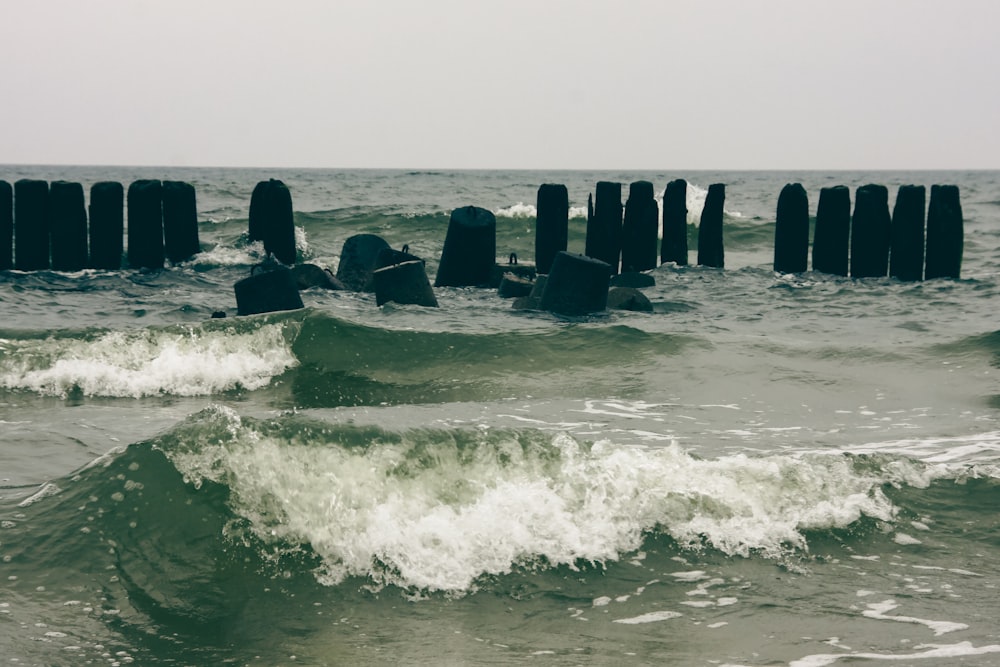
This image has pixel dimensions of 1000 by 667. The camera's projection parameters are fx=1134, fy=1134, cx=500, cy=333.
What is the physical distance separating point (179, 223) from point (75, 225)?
1.69m

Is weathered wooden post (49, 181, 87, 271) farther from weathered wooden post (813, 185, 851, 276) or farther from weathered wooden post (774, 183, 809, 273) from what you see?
weathered wooden post (813, 185, 851, 276)

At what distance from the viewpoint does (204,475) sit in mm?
6109

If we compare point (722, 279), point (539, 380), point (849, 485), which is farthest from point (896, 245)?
point (849, 485)

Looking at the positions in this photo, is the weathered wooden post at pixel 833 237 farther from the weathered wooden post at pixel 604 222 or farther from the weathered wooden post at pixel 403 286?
the weathered wooden post at pixel 403 286

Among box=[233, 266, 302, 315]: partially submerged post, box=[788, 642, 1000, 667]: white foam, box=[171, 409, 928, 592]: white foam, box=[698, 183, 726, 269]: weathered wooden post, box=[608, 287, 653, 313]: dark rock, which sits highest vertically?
box=[698, 183, 726, 269]: weathered wooden post

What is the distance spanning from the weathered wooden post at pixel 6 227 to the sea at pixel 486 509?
800 centimetres

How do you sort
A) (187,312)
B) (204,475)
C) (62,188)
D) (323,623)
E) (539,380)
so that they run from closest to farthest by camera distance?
(323,623), (204,475), (539,380), (187,312), (62,188)

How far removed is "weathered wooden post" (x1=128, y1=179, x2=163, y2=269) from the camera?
18.7 m

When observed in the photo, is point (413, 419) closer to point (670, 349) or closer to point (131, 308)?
point (670, 349)

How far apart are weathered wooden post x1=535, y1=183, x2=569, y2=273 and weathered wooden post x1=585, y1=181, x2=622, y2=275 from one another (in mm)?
661

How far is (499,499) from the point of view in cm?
599

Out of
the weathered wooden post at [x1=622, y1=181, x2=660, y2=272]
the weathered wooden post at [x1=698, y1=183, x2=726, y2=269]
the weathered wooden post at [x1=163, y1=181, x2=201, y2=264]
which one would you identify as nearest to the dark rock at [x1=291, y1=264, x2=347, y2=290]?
the weathered wooden post at [x1=163, y1=181, x2=201, y2=264]

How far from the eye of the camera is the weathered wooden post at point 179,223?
19172 mm

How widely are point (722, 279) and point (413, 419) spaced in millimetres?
11553
